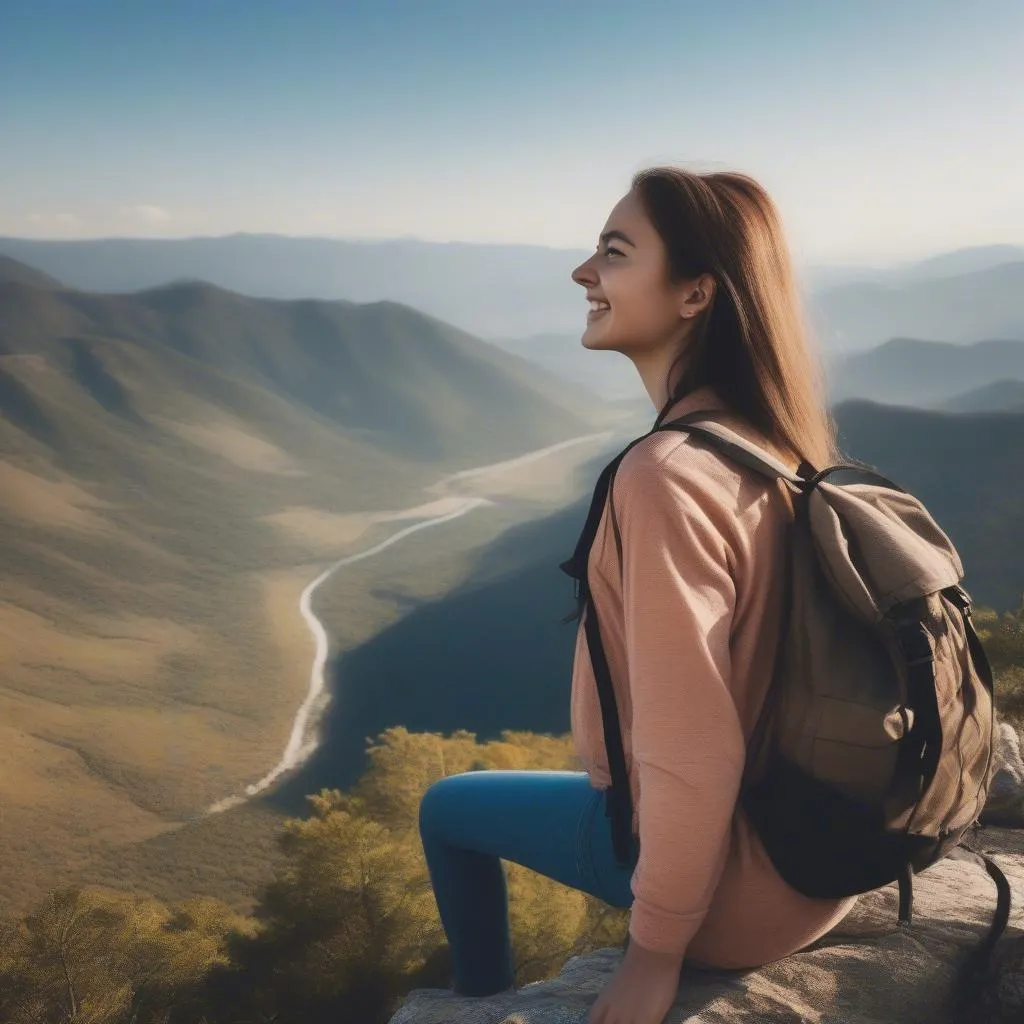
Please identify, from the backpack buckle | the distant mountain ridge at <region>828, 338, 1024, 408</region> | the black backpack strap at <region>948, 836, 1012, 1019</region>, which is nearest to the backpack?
the backpack buckle

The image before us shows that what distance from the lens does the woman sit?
1.65m

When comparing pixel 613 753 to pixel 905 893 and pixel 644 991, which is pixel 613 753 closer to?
pixel 644 991

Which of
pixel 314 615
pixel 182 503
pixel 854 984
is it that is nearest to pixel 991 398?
pixel 314 615

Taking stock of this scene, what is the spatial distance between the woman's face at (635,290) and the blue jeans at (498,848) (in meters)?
1.16

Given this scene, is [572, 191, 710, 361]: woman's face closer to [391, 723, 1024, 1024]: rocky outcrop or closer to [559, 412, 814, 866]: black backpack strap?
[559, 412, 814, 866]: black backpack strap

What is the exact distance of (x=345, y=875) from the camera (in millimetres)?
16000

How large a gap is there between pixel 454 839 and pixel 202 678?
71509mm

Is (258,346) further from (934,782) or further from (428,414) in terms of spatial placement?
(934,782)

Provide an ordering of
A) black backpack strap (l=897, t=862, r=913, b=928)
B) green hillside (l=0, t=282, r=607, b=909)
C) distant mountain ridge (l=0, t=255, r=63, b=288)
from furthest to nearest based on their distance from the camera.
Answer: distant mountain ridge (l=0, t=255, r=63, b=288)
green hillside (l=0, t=282, r=607, b=909)
black backpack strap (l=897, t=862, r=913, b=928)

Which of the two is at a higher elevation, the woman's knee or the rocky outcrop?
the woman's knee

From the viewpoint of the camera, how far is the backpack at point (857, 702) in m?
1.68

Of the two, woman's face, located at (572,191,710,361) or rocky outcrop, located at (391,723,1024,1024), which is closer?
woman's face, located at (572,191,710,361)

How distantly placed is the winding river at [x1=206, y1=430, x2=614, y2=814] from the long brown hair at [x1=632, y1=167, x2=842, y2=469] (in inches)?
2079

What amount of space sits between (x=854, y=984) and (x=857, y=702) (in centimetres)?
114
